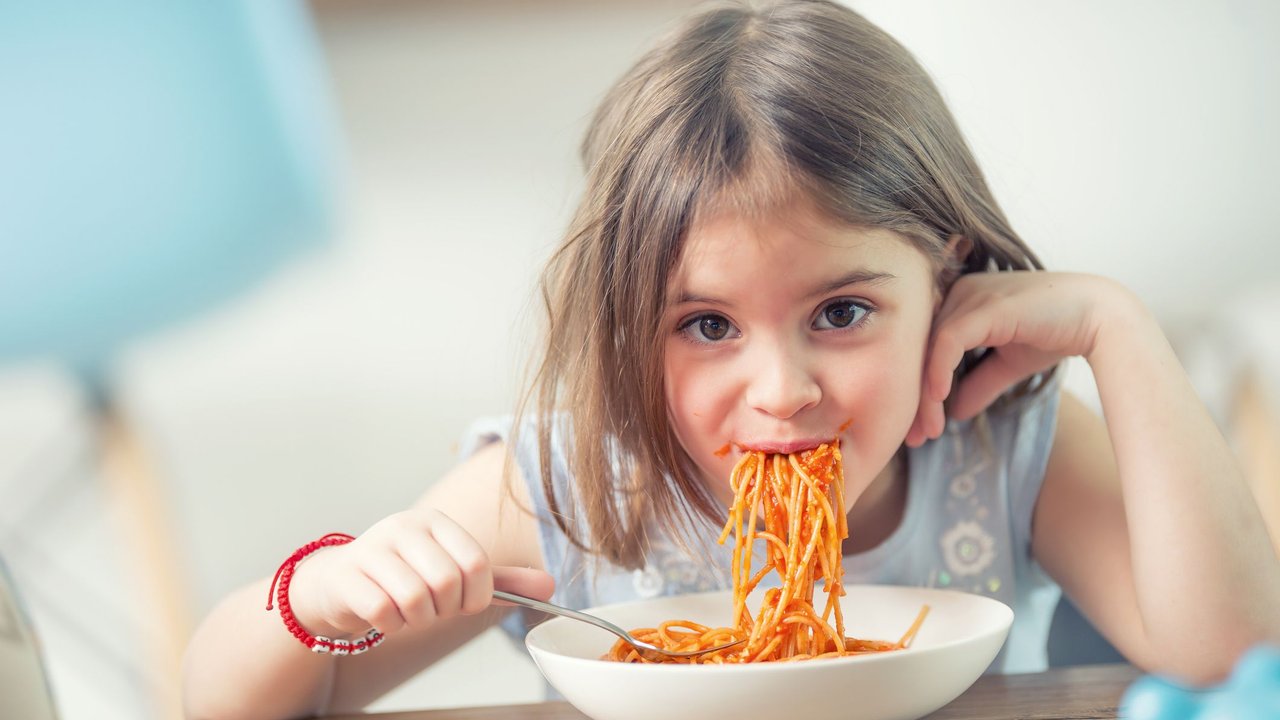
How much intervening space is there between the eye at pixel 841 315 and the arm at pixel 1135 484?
132 mm

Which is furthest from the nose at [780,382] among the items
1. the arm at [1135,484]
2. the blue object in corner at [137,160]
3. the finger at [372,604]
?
the blue object in corner at [137,160]

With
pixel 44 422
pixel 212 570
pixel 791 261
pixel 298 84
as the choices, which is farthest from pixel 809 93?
pixel 212 570

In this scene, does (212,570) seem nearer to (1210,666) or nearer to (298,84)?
(298,84)

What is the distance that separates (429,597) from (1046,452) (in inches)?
30.4

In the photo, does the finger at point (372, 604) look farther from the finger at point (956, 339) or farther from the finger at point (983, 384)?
the finger at point (983, 384)

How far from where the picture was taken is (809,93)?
0.98m

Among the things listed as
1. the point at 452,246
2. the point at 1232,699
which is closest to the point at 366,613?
the point at 1232,699

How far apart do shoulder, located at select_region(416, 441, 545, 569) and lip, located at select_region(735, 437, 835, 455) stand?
325mm

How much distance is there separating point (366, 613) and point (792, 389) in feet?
1.25

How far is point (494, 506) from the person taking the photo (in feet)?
4.04

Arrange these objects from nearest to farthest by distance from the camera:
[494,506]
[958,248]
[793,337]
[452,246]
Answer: [793,337]
[958,248]
[494,506]
[452,246]

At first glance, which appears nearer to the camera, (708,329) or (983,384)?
(708,329)

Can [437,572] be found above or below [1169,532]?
above

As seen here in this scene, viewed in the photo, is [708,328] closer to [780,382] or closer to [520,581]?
[780,382]
